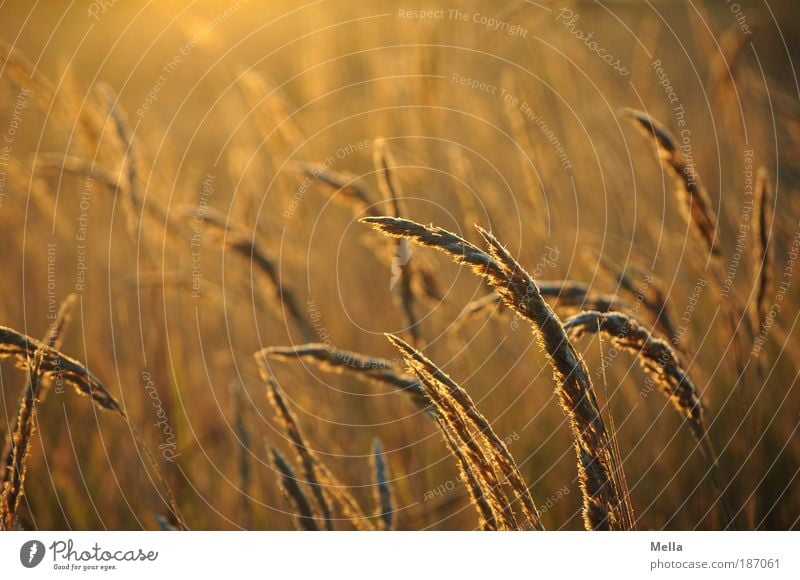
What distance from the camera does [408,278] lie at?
1.94 metres

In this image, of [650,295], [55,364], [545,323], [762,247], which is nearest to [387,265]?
[650,295]

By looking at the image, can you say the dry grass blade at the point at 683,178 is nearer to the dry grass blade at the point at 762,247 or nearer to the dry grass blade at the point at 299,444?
the dry grass blade at the point at 762,247

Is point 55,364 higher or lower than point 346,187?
lower

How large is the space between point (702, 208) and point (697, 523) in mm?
786

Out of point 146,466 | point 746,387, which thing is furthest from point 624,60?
point 146,466

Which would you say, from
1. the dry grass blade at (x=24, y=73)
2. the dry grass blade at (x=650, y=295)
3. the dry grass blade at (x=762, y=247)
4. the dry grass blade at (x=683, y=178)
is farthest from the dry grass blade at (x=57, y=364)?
the dry grass blade at (x=762, y=247)

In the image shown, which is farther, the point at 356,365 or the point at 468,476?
the point at 356,365

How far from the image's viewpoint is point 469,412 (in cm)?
118

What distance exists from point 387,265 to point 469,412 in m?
1.26

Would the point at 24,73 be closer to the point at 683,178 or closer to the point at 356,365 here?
the point at 356,365

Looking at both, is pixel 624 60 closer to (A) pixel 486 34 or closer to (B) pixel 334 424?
(A) pixel 486 34

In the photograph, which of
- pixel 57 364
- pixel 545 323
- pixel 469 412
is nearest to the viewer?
pixel 545 323

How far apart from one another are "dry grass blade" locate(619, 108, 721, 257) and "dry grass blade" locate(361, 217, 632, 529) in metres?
0.65
